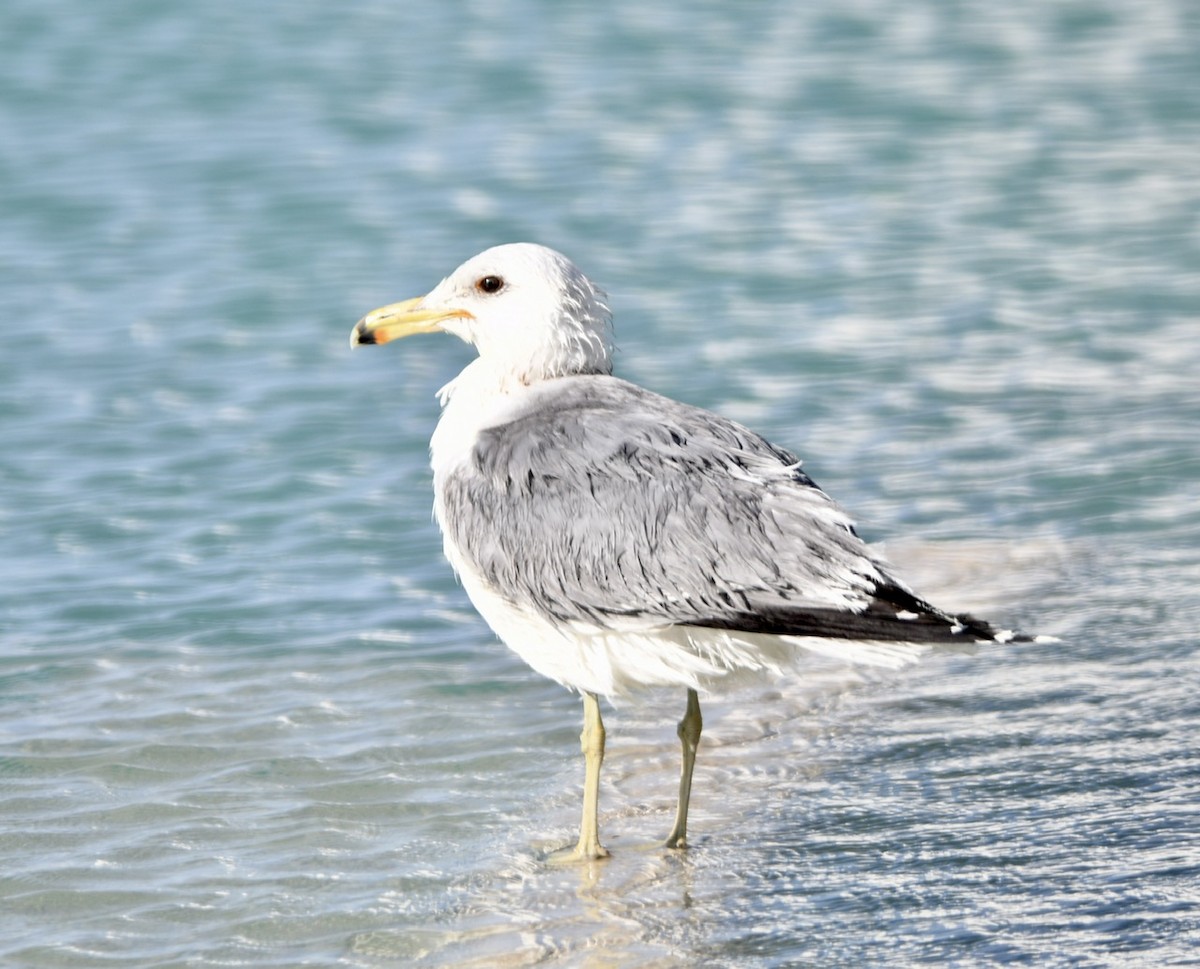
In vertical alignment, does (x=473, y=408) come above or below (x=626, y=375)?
above

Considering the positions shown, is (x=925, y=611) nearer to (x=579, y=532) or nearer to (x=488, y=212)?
(x=579, y=532)

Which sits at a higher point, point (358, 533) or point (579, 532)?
point (579, 532)

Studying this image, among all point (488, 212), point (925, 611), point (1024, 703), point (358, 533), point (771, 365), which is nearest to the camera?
point (925, 611)

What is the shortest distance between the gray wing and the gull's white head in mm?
281

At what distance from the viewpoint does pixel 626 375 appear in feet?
33.0

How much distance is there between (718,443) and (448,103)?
10.4 metres

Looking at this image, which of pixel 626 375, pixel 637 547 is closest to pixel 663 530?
pixel 637 547

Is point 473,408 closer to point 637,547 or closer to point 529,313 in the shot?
point 529,313

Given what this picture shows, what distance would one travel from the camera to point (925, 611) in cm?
476

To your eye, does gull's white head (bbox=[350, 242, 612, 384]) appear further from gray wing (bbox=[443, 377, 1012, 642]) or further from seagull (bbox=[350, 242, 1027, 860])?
gray wing (bbox=[443, 377, 1012, 642])

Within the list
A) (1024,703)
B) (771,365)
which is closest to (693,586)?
(1024,703)

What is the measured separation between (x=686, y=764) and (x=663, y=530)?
81 cm

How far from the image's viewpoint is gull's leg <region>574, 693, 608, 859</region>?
5.41 m

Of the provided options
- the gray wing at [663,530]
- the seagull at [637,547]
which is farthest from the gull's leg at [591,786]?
the gray wing at [663,530]
